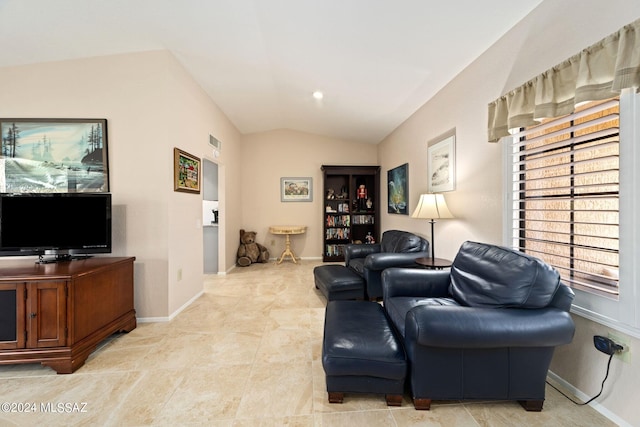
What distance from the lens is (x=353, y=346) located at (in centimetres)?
158

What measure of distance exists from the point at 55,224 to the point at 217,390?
6.86ft

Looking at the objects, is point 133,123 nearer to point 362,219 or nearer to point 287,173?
point 287,173

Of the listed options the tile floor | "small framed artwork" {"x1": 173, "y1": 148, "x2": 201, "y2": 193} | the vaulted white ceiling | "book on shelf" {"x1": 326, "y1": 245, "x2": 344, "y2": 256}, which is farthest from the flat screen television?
"book on shelf" {"x1": 326, "y1": 245, "x2": 344, "y2": 256}

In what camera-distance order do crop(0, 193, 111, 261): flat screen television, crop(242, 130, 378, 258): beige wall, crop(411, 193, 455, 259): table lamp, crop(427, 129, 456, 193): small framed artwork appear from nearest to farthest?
crop(0, 193, 111, 261): flat screen television → crop(411, 193, 455, 259): table lamp → crop(427, 129, 456, 193): small framed artwork → crop(242, 130, 378, 258): beige wall

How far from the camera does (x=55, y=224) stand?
2.38 m

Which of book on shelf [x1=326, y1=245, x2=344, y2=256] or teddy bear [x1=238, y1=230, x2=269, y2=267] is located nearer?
teddy bear [x1=238, y1=230, x2=269, y2=267]

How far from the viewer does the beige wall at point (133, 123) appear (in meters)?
2.71

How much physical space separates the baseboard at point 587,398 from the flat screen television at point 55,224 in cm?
371

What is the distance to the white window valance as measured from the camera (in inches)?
51.0

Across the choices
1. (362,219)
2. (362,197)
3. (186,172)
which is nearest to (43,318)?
(186,172)

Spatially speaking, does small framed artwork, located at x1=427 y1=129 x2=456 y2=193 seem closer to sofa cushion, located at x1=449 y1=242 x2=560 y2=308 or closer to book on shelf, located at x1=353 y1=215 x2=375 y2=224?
sofa cushion, located at x1=449 y1=242 x2=560 y2=308

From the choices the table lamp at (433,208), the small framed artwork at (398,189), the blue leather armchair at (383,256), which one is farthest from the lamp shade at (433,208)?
the small framed artwork at (398,189)

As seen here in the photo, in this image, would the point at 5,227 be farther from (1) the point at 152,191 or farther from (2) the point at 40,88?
(2) the point at 40,88

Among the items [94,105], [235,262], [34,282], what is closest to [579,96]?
[34,282]
